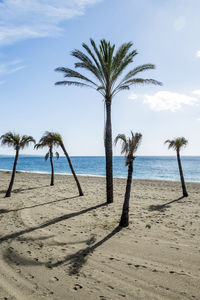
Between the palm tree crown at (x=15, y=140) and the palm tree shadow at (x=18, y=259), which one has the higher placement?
the palm tree crown at (x=15, y=140)

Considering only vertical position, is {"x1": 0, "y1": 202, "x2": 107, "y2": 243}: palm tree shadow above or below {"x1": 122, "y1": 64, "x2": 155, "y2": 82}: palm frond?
below

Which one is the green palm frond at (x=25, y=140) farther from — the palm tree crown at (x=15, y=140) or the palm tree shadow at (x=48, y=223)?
the palm tree shadow at (x=48, y=223)

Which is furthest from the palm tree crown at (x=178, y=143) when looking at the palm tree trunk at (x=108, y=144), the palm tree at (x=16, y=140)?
the palm tree at (x=16, y=140)

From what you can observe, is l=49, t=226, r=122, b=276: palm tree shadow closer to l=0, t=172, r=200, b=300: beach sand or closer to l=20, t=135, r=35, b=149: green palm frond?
l=0, t=172, r=200, b=300: beach sand

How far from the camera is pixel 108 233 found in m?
7.90

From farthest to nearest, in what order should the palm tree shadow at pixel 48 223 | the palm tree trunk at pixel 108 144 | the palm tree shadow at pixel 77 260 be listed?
the palm tree trunk at pixel 108 144 < the palm tree shadow at pixel 48 223 < the palm tree shadow at pixel 77 260

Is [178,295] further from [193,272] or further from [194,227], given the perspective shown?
[194,227]

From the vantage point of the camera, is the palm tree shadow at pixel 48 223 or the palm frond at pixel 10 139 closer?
the palm tree shadow at pixel 48 223

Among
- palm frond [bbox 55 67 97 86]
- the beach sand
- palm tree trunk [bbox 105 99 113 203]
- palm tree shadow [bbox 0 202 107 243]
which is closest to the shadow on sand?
the beach sand

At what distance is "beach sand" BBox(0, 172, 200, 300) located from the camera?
441cm

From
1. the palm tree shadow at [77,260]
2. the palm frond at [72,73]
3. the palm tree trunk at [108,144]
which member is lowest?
the palm tree shadow at [77,260]

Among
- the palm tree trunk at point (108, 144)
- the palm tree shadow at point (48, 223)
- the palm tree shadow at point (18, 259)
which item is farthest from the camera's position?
the palm tree trunk at point (108, 144)

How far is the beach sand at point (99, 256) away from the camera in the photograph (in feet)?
14.5

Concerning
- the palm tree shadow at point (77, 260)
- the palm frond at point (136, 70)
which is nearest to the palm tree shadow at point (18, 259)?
the palm tree shadow at point (77, 260)
